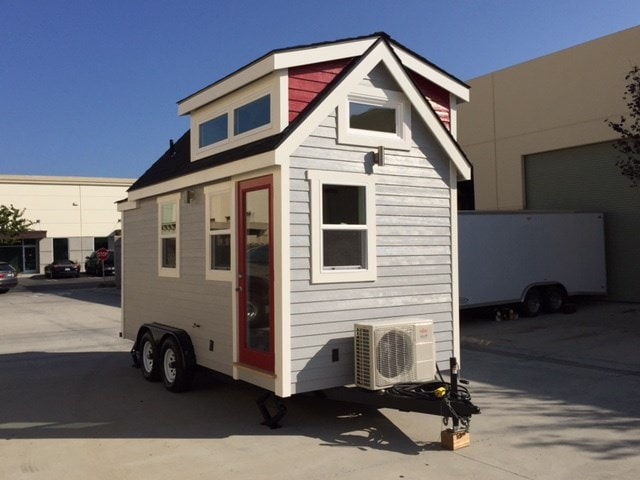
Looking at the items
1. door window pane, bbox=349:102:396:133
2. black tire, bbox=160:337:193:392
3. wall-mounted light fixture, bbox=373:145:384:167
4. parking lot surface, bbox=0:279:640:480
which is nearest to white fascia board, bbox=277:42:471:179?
door window pane, bbox=349:102:396:133

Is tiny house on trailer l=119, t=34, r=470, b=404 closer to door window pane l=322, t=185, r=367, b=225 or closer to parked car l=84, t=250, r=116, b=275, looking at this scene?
door window pane l=322, t=185, r=367, b=225

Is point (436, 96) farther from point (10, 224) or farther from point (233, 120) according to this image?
point (10, 224)

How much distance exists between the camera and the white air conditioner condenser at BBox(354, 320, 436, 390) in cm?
593

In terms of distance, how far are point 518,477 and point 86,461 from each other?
3764 millimetres

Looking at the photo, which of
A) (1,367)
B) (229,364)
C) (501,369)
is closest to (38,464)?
(229,364)

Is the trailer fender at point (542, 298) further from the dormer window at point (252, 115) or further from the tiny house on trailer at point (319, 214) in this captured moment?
the dormer window at point (252, 115)

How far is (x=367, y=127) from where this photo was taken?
21.6ft

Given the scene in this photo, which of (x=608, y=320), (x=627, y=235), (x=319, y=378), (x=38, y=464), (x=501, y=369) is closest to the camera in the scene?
(x=38, y=464)

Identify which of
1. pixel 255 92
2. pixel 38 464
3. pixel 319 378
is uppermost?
pixel 255 92

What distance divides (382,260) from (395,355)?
1050 millimetres

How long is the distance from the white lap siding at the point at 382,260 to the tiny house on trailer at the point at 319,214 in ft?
0.05

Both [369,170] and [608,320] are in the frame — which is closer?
[369,170]

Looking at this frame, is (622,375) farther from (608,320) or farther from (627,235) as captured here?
(627,235)

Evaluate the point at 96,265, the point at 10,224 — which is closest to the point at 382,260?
the point at 96,265
